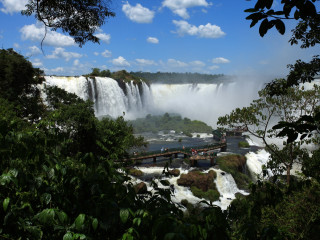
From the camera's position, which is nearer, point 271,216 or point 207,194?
point 271,216

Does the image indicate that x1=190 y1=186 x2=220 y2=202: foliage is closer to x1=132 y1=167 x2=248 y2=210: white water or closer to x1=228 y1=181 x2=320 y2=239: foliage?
x1=132 y1=167 x2=248 y2=210: white water

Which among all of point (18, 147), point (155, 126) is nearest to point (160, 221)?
point (18, 147)

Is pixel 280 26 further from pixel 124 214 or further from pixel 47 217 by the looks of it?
pixel 47 217

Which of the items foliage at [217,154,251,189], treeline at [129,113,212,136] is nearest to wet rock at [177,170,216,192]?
foliage at [217,154,251,189]

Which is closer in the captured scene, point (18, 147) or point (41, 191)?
point (41, 191)

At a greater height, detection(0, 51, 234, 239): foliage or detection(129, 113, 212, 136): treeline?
detection(0, 51, 234, 239): foliage

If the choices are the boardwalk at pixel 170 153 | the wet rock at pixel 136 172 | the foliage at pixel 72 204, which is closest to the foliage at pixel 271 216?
the foliage at pixel 72 204

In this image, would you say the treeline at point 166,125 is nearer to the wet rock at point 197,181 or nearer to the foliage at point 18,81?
the wet rock at point 197,181

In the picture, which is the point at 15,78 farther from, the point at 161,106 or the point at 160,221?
the point at 161,106

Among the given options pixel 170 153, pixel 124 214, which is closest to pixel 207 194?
pixel 170 153
